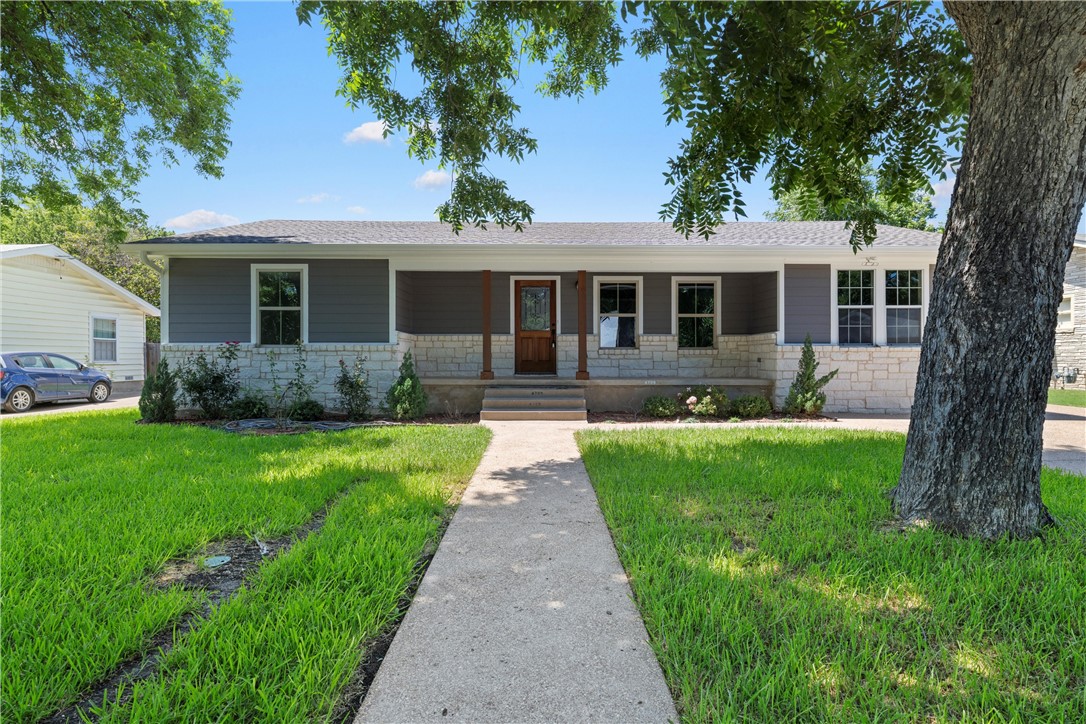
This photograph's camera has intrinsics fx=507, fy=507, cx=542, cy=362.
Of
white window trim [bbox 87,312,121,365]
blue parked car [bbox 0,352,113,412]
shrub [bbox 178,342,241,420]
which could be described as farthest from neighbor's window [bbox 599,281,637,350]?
white window trim [bbox 87,312,121,365]

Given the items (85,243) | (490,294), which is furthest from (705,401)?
(85,243)

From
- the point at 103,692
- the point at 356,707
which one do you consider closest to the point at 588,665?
the point at 356,707

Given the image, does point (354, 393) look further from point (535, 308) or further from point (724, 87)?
point (724, 87)

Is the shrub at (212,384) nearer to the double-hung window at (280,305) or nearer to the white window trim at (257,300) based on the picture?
the white window trim at (257,300)

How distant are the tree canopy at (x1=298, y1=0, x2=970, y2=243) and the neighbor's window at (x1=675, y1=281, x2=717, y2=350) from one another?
5775 millimetres

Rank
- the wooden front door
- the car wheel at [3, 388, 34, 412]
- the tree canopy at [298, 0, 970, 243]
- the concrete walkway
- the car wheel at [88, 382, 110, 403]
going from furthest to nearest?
the car wheel at [88, 382, 110, 403], the wooden front door, the car wheel at [3, 388, 34, 412], the tree canopy at [298, 0, 970, 243], the concrete walkway

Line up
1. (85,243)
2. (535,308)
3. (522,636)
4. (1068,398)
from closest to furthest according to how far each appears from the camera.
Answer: (522,636)
(535,308)
(1068,398)
(85,243)

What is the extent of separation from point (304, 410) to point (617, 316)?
6.65 meters

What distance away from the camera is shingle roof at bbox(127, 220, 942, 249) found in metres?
9.52

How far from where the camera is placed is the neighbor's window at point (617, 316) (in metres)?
11.4

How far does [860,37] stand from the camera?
15.9 ft

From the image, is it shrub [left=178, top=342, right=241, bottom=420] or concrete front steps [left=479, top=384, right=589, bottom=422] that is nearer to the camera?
shrub [left=178, top=342, right=241, bottom=420]

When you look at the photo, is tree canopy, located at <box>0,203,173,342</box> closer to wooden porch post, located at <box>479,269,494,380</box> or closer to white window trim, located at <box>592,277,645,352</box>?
wooden porch post, located at <box>479,269,494,380</box>

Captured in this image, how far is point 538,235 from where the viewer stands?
35.9ft
